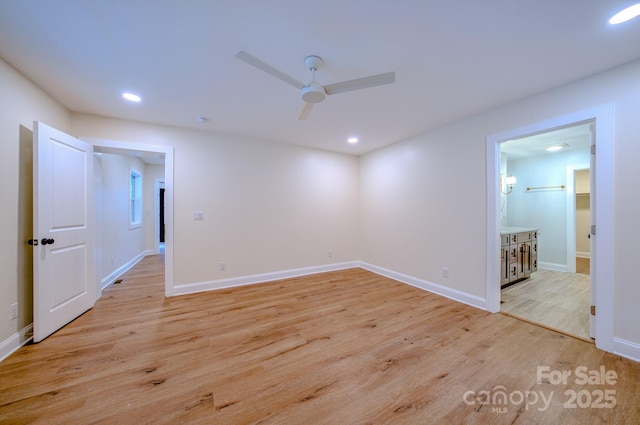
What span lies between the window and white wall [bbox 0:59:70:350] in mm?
3379

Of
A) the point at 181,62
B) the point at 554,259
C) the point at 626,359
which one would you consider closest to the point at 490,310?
the point at 626,359

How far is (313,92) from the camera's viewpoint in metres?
1.80

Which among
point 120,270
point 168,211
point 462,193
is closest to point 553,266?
point 462,193

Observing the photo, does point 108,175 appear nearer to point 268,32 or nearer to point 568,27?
point 268,32

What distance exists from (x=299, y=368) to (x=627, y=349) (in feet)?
8.98

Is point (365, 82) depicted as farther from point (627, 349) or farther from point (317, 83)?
point (627, 349)

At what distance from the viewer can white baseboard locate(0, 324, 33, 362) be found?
1.90 m

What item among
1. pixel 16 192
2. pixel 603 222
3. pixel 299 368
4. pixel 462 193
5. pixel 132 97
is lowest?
pixel 299 368

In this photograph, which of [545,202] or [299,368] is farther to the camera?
[545,202]

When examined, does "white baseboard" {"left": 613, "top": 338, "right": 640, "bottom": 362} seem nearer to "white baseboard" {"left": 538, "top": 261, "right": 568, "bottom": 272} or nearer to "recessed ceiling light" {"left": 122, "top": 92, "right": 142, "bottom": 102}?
"white baseboard" {"left": 538, "top": 261, "right": 568, "bottom": 272}

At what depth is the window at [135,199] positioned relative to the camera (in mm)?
5482

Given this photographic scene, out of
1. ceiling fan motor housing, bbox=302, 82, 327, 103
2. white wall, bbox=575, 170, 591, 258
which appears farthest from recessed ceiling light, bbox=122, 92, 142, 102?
white wall, bbox=575, 170, 591, 258

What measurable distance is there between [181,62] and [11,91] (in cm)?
154

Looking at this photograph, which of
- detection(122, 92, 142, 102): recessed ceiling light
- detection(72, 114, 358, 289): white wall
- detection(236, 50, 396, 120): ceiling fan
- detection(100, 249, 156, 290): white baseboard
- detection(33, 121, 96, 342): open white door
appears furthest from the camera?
detection(100, 249, 156, 290): white baseboard
